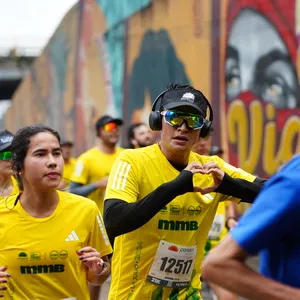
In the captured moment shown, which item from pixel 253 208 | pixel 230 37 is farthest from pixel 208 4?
A: pixel 253 208

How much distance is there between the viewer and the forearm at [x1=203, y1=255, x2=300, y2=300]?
2910 millimetres

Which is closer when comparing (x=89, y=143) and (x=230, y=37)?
(x=230, y=37)

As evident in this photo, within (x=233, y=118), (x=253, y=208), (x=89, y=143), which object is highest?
(x=253, y=208)

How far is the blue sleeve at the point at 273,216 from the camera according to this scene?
2857 mm

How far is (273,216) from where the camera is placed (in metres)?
2.86

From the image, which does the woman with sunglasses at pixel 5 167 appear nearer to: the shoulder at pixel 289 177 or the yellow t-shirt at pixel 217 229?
the yellow t-shirt at pixel 217 229

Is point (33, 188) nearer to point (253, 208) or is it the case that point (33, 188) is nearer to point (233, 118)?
point (253, 208)

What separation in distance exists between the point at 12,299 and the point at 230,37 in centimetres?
1121

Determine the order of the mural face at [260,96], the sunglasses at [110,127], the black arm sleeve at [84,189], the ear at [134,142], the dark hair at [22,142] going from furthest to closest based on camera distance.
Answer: the mural face at [260,96] → the sunglasses at [110,127] → the ear at [134,142] → the black arm sleeve at [84,189] → the dark hair at [22,142]

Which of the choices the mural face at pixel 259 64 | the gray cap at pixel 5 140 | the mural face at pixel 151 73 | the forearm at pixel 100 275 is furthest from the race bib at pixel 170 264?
the mural face at pixel 151 73

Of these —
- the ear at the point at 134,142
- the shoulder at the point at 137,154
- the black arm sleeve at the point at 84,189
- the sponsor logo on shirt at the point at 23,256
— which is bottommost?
the black arm sleeve at the point at 84,189

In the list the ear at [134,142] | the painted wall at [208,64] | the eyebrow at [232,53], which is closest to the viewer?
the ear at [134,142]

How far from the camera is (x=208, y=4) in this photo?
16.7 metres

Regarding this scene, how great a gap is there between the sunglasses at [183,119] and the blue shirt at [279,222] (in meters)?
2.45
